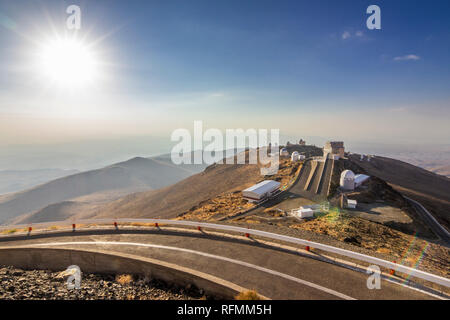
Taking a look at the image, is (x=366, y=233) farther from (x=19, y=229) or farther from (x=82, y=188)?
(x=82, y=188)

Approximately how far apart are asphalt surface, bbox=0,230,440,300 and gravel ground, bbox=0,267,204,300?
104 cm

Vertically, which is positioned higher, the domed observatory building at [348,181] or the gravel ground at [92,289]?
the domed observatory building at [348,181]

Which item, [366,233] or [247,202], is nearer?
[366,233]

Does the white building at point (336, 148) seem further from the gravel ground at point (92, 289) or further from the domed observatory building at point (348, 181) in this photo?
the gravel ground at point (92, 289)

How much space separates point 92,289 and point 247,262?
6.27 metres

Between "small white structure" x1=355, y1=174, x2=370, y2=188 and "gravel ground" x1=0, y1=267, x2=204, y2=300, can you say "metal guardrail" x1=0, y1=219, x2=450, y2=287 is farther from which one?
"small white structure" x1=355, y1=174, x2=370, y2=188

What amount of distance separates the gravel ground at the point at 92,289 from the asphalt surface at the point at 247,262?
104cm

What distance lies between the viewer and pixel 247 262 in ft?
27.8

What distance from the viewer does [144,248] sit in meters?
10.2

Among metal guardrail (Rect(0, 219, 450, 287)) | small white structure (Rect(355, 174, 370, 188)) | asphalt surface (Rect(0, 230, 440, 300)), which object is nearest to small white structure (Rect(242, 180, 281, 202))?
small white structure (Rect(355, 174, 370, 188))

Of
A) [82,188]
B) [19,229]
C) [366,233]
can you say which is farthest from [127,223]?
[82,188]

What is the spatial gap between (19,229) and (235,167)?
50.4 m

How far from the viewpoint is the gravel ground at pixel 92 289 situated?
288 inches

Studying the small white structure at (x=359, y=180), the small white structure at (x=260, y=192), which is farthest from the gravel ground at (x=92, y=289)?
the small white structure at (x=359, y=180)
